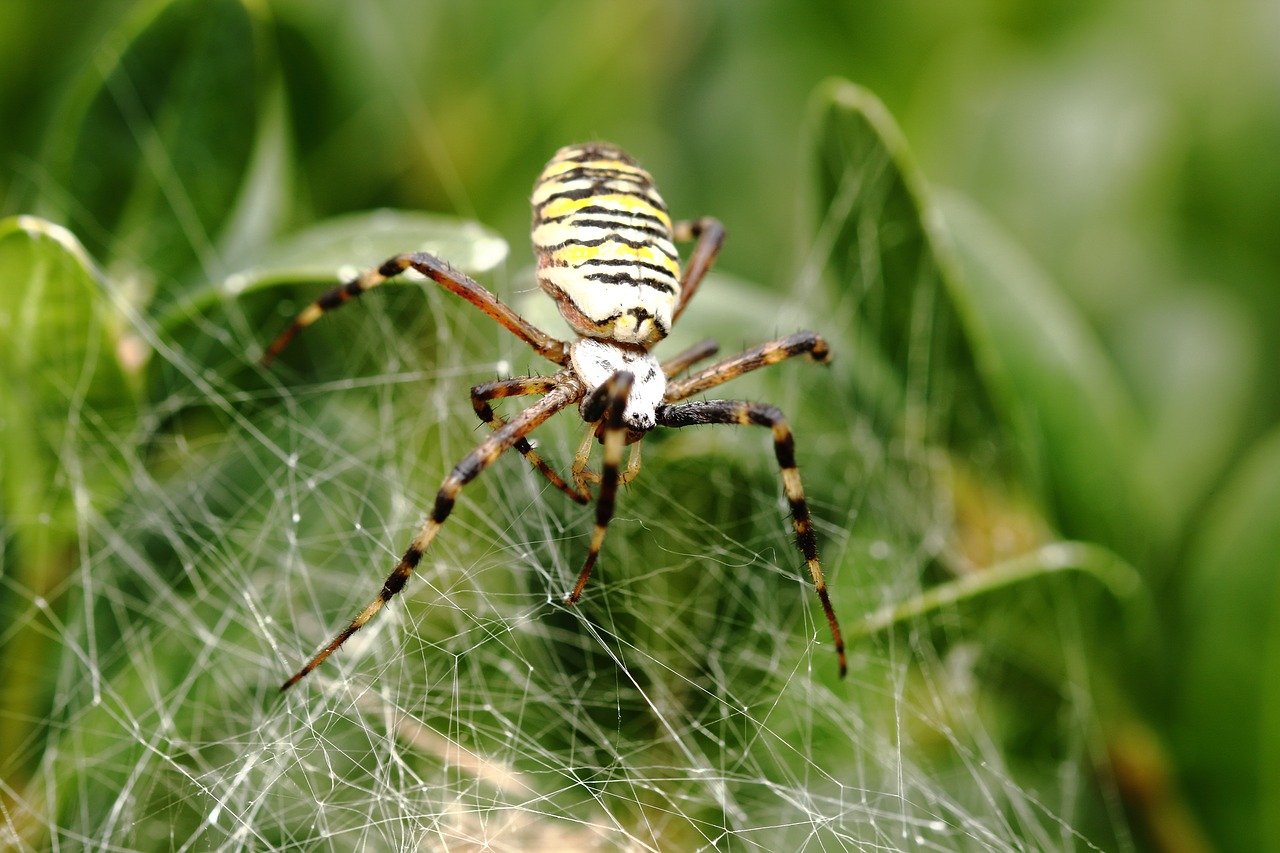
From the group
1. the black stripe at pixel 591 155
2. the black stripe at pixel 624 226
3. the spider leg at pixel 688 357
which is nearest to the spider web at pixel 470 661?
the spider leg at pixel 688 357

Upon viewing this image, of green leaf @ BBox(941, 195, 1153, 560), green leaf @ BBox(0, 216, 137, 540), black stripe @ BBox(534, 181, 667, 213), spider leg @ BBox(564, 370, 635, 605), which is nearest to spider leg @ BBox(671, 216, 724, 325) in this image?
black stripe @ BBox(534, 181, 667, 213)

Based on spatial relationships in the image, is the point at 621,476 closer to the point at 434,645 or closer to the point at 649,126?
the point at 434,645

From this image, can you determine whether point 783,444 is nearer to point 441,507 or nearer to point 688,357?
point 688,357

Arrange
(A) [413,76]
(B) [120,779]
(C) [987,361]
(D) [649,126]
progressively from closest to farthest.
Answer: (B) [120,779]
(C) [987,361]
(A) [413,76]
(D) [649,126]

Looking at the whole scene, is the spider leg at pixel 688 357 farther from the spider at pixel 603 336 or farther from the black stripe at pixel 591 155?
the black stripe at pixel 591 155

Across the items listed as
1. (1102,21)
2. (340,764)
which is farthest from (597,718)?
(1102,21)

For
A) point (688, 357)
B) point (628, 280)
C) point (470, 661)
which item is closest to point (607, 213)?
point (628, 280)

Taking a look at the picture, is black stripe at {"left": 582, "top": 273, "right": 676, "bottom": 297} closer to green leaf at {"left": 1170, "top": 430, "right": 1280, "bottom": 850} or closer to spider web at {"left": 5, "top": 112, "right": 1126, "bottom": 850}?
spider web at {"left": 5, "top": 112, "right": 1126, "bottom": 850}
